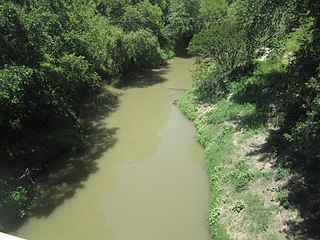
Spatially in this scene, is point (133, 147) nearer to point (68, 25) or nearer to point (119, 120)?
point (119, 120)

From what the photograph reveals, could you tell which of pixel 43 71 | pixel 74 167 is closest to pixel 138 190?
pixel 74 167

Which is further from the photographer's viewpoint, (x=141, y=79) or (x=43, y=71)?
(x=141, y=79)

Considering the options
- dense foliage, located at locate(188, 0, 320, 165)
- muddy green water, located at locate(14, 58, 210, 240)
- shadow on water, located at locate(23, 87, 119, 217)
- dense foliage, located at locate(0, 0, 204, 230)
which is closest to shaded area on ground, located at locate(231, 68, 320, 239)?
dense foliage, located at locate(188, 0, 320, 165)

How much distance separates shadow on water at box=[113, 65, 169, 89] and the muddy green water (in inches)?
191

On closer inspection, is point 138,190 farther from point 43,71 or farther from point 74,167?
point 43,71

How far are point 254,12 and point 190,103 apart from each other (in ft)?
27.0

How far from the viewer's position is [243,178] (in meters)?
11.8

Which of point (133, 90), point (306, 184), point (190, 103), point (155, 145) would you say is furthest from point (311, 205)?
point (133, 90)

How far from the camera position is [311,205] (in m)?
9.77

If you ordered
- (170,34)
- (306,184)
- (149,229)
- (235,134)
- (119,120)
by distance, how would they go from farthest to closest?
(170,34) → (119,120) → (235,134) → (149,229) → (306,184)

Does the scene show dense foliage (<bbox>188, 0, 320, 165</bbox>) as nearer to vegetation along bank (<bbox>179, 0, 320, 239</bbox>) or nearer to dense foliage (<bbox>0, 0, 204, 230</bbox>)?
vegetation along bank (<bbox>179, 0, 320, 239</bbox>)

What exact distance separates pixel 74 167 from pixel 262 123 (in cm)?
799

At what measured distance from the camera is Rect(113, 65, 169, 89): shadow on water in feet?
81.1

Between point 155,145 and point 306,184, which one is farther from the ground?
point 306,184
